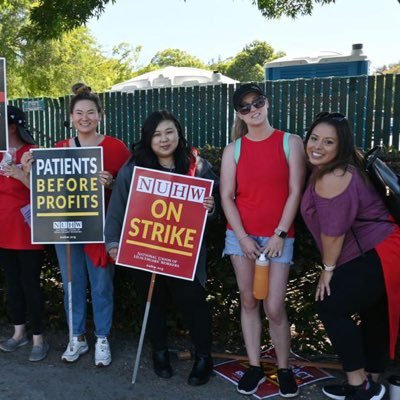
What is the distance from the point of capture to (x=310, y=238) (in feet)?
11.4

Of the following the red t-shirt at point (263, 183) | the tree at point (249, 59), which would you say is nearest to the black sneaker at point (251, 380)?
the red t-shirt at point (263, 183)

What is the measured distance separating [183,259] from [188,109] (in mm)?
8254

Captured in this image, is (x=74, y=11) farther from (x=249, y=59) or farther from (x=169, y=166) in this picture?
(x=249, y=59)

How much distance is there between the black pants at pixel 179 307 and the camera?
3482mm

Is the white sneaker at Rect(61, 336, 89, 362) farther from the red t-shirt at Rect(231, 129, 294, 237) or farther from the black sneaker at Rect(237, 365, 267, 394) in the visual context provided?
the red t-shirt at Rect(231, 129, 294, 237)

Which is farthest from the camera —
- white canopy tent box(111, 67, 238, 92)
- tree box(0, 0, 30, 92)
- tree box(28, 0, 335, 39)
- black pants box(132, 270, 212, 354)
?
tree box(0, 0, 30, 92)

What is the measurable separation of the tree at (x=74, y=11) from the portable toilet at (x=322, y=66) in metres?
3.42

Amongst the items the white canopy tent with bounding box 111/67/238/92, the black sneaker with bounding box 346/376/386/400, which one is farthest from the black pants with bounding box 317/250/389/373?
the white canopy tent with bounding box 111/67/238/92

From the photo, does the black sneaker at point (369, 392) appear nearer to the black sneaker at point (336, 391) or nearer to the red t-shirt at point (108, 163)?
the black sneaker at point (336, 391)

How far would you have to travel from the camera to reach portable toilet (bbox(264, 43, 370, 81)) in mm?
12109

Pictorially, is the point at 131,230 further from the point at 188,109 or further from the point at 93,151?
the point at 188,109

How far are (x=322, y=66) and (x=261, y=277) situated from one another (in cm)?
1072

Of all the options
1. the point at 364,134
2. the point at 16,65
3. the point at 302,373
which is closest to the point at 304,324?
the point at 302,373

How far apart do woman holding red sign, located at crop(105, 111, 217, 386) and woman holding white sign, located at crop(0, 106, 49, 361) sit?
743mm
